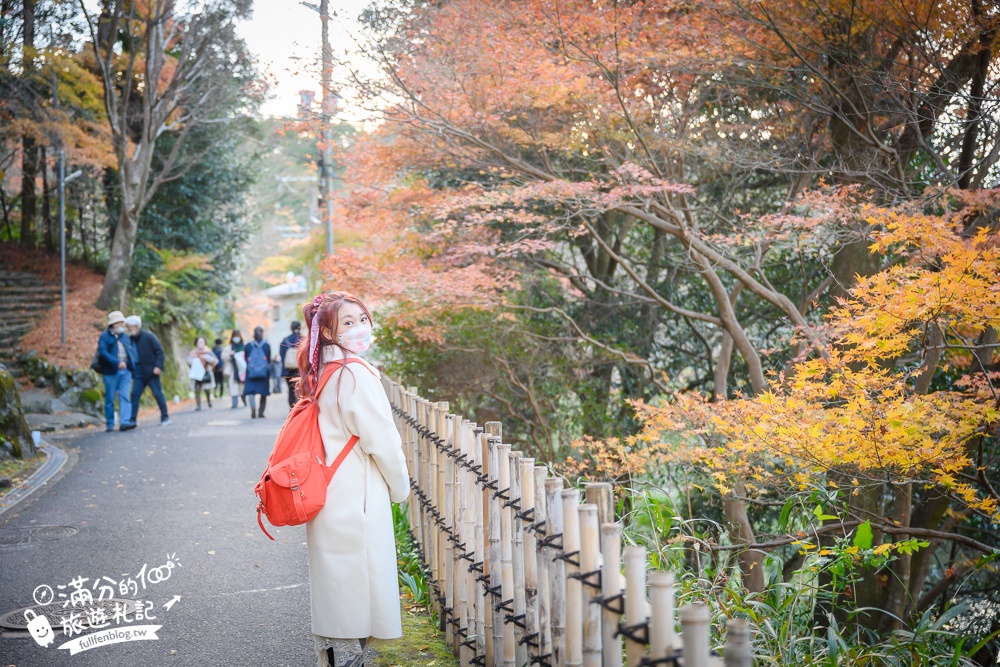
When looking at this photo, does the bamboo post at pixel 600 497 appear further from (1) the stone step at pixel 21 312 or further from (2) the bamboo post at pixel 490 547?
(1) the stone step at pixel 21 312

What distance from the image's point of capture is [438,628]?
4645mm

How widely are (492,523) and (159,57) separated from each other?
1682cm

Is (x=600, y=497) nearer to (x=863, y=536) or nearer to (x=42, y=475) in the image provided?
(x=863, y=536)

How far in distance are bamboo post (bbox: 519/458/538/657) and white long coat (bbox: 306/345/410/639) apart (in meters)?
0.63

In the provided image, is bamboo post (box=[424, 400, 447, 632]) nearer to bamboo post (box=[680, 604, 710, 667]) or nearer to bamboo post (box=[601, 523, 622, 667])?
bamboo post (box=[601, 523, 622, 667])

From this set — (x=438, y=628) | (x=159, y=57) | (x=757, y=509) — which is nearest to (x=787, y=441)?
(x=438, y=628)

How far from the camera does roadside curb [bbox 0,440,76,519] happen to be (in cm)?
754

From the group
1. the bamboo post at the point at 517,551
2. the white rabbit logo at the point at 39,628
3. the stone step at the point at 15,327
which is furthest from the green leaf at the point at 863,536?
the stone step at the point at 15,327

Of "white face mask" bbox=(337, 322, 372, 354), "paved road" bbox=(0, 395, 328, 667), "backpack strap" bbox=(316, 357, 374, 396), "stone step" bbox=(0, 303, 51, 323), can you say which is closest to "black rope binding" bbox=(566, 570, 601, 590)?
"backpack strap" bbox=(316, 357, 374, 396)

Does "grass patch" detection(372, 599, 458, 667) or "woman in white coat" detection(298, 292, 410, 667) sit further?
"grass patch" detection(372, 599, 458, 667)

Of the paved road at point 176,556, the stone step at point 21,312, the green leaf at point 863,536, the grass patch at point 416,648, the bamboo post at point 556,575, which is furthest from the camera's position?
the stone step at point 21,312

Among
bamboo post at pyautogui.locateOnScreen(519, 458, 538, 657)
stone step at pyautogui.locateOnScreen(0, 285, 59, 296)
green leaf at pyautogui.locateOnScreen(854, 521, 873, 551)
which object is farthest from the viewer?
stone step at pyautogui.locateOnScreen(0, 285, 59, 296)

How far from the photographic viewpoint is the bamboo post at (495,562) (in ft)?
11.6
